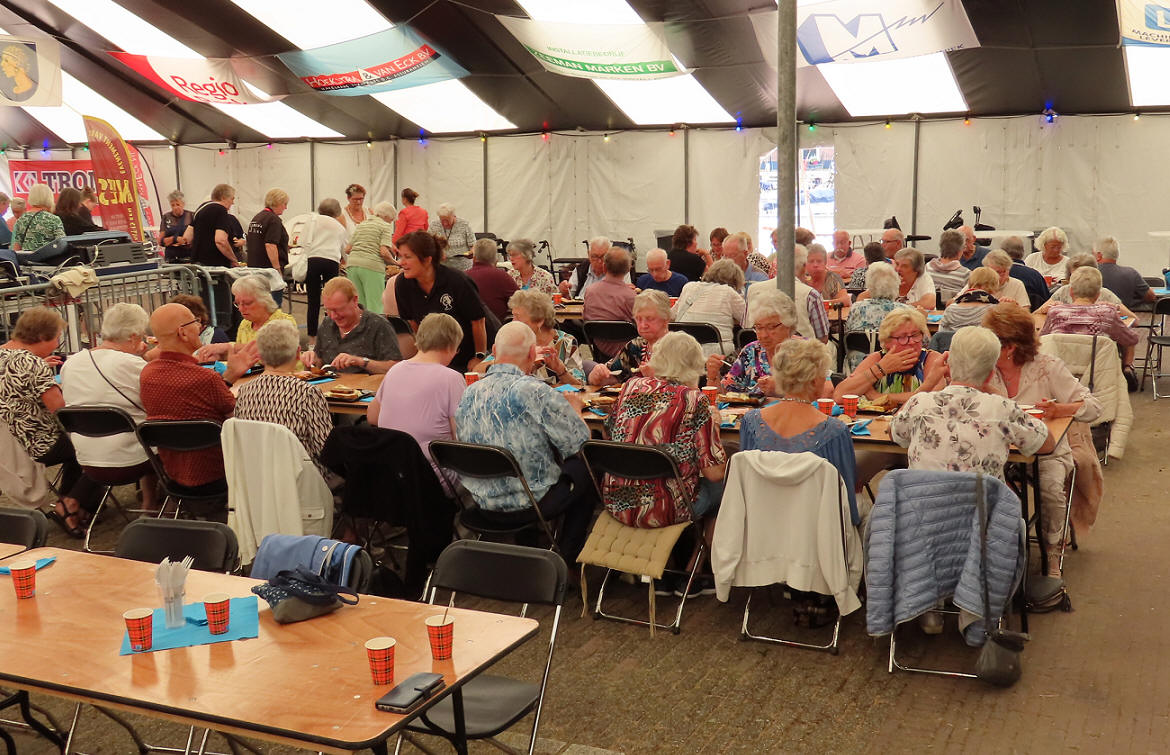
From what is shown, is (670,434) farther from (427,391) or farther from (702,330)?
(702,330)

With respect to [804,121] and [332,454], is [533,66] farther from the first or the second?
[332,454]

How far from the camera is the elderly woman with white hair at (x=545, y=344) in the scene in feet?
19.2

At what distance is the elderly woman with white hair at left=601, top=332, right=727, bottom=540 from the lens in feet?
14.9

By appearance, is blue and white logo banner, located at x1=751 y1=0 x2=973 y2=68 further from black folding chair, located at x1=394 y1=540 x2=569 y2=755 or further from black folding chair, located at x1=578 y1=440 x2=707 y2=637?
black folding chair, located at x1=394 y1=540 x2=569 y2=755

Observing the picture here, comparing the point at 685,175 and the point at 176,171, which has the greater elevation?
the point at 176,171

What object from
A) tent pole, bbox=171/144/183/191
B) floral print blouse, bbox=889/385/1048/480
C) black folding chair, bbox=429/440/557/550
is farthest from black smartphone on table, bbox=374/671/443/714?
tent pole, bbox=171/144/183/191

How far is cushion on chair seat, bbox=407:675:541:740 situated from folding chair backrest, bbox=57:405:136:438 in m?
2.97

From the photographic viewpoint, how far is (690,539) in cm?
516

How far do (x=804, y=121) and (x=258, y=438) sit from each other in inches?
472

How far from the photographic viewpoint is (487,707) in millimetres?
3092

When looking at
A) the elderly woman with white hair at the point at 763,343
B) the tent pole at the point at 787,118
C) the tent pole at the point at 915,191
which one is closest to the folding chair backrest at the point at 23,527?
the elderly woman with white hair at the point at 763,343

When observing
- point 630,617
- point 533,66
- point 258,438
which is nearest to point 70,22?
point 533,66

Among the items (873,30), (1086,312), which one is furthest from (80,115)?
(1086,312)

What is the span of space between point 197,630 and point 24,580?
66 cm
